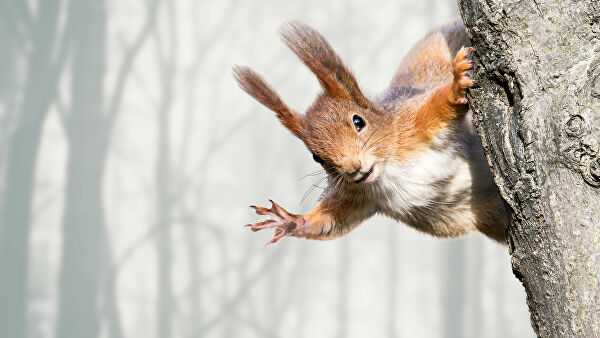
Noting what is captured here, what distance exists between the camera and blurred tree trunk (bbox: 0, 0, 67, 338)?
536 centimetres

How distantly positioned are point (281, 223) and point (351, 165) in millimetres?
303

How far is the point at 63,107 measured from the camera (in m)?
5.52

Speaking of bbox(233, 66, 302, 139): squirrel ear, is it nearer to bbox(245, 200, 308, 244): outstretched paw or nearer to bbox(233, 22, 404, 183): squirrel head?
bbox(233, 22, 404, 183): squirrel head

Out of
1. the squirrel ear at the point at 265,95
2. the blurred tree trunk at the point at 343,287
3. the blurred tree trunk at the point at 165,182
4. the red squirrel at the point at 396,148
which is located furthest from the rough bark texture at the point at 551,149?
the blurred tree trunk at the point at 165,182

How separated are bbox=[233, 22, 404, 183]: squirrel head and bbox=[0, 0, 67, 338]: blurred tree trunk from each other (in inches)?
166

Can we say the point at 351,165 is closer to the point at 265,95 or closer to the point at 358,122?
the point at 358,122

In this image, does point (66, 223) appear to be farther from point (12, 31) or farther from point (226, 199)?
point (12, 31)

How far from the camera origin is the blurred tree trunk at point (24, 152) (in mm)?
5363

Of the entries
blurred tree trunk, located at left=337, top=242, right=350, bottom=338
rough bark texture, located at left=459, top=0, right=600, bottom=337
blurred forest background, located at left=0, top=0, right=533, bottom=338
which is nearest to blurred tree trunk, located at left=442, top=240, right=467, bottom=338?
blurred forest background, located at left=0, top=0, right=533, bottom=338

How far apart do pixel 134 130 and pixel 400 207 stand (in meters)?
4.17

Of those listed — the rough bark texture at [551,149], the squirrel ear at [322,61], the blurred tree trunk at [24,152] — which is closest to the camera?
the rough bark texture at [551,149]

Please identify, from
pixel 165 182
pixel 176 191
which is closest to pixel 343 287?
pixel 176 191

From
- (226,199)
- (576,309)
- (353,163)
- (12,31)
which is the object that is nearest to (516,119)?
(576,309)

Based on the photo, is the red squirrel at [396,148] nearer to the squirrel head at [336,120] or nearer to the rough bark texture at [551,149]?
the squirrel head at [336,120]
